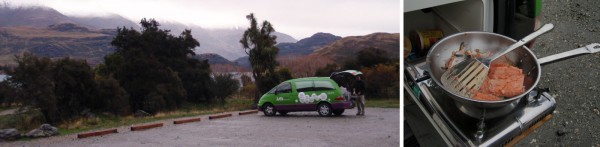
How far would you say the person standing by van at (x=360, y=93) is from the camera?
83.4 inches

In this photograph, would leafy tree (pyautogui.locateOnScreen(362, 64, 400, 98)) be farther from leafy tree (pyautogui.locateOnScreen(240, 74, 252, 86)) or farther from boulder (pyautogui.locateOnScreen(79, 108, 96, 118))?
boulder (pyautogui.locateOnScreen(79, 108, 96, 118))

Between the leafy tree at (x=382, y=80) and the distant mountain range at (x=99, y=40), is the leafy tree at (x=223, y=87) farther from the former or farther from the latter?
the leafy tree at (x=382, y=80)

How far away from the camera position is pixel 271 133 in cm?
201

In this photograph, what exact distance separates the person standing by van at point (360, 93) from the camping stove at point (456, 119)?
0.34 meters

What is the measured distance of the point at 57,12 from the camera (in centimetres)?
178

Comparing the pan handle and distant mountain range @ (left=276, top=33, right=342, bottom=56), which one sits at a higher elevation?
distant mountain range @ (left=276, top=33, right=342, bottom=56)

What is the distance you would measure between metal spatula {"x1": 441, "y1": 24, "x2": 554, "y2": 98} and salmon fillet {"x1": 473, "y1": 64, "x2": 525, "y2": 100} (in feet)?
0.09

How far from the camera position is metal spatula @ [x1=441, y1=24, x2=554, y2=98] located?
8.02 feet

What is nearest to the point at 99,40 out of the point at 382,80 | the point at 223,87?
the point at 223,87

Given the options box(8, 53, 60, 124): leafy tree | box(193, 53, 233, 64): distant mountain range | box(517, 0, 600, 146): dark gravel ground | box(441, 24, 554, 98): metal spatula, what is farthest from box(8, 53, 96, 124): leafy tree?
box(517, 0, 600, 146): dark gravel ground

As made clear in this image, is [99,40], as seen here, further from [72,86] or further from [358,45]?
[358,45]

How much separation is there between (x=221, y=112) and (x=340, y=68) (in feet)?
1.55

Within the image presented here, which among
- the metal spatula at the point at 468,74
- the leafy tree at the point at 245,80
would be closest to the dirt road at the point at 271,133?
the leafy tree at the point at 245,80

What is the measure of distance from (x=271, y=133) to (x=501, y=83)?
109cm
